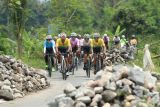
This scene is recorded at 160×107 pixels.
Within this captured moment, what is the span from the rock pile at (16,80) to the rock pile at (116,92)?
3.54m

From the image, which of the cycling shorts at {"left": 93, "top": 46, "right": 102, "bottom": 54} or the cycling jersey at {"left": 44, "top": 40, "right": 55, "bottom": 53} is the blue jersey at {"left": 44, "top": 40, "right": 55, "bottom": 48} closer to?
the cycling jersey at {"left": 44, "top": 40, "right": 55, "bottom": 53}

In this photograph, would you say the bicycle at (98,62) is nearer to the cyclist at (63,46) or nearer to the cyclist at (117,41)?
the cyclist at (63,46)

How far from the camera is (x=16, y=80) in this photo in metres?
17.9

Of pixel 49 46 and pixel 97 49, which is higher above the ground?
pixel 49 46

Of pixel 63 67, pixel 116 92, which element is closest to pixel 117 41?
pixel 63 67

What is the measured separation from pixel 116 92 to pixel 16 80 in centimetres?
643

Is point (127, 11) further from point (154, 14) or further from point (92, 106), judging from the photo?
point (92, 106)

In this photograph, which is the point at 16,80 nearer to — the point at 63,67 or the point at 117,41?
the point at 63,67

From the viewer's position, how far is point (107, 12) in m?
60.4

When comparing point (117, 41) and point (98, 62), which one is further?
point (117, 41)

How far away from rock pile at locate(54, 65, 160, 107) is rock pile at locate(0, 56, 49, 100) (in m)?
3.54

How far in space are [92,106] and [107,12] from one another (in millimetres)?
48763

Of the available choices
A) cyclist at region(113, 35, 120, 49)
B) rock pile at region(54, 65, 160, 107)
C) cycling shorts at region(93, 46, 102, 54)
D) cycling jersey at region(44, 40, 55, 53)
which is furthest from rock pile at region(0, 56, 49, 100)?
cyclist at region(113, 35, 120, 49)

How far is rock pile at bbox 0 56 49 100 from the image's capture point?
16547 mm
